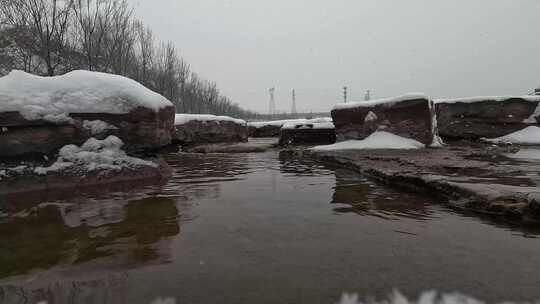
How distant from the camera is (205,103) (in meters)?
37.2

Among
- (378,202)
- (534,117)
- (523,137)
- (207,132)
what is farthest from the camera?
(207,132)

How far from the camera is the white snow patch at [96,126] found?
3927 mm

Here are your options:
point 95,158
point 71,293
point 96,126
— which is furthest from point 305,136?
point 71,293

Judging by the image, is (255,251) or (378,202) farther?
(378,202)

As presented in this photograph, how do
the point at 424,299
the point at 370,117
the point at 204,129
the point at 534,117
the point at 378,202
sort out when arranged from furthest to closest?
the point at 204,129
the point at 534,117
the point at 370,117
the point at 378,202
the point at 424,299

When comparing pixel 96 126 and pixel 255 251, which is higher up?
pixel 96 126

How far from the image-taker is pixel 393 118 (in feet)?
22.4

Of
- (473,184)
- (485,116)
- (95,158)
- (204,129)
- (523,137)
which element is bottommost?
(473,184)

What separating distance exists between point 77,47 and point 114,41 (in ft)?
5.91

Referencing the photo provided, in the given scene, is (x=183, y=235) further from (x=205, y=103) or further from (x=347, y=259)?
(x=205, y=103)

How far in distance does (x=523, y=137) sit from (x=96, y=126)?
8982 millimetres

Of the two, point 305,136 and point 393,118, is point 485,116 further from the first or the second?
point 305,136

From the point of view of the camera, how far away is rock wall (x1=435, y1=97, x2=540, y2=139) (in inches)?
304

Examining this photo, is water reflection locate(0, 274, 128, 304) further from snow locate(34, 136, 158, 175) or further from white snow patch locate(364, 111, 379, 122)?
white snow patch locate(364, 111, 379, 122)
